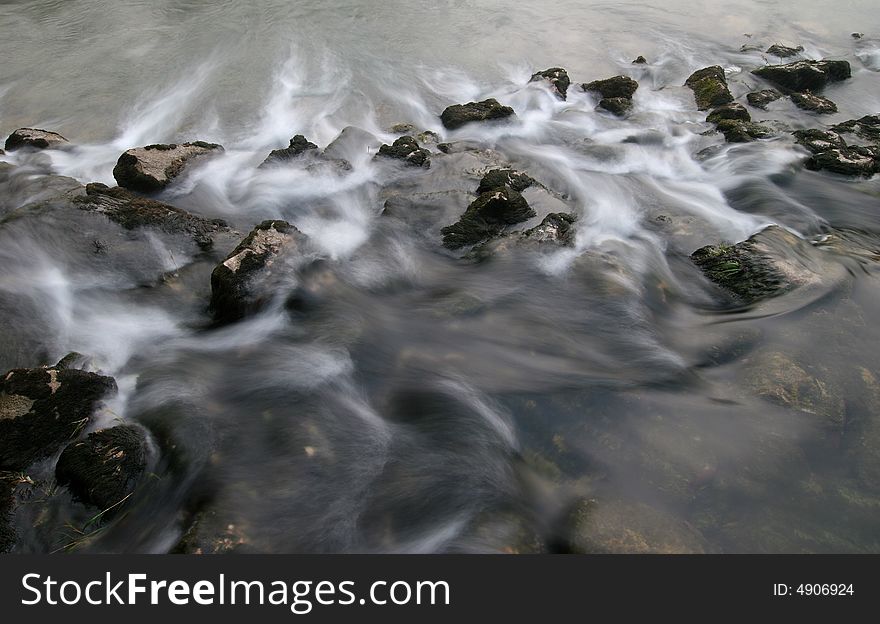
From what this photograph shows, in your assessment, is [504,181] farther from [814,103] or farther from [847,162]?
[814,103]

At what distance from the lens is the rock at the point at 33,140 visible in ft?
27.3

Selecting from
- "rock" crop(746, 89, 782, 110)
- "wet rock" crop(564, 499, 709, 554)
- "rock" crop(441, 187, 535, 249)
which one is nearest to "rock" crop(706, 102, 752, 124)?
"rock" crop(746, 89, 782, 110)

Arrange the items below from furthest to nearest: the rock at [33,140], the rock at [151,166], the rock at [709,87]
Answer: the rock at [709,87] → the rock at [33,140] → the rock at [151,166]

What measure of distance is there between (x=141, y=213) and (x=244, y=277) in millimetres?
1718

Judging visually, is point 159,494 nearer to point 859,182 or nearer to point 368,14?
point 859,182

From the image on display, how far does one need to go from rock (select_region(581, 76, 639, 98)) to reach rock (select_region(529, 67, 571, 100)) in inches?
24.3

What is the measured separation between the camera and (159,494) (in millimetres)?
3975

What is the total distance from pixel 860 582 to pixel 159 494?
4533 mm

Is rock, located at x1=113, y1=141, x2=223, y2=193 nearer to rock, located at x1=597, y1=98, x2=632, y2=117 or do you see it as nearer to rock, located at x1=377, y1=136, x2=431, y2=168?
rock, located at x1=377, y1=136, x2=431, y2=168

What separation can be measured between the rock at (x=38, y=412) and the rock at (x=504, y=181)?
5.14 meters

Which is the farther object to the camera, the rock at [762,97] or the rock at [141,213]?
the rock at [762,97]

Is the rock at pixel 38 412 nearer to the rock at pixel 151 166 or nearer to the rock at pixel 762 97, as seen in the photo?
the rock at pixel 151 166

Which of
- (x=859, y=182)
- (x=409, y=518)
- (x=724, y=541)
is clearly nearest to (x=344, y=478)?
(x=409, y=518)

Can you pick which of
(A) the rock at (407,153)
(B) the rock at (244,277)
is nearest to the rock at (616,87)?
(A) the rock at (407,153)
